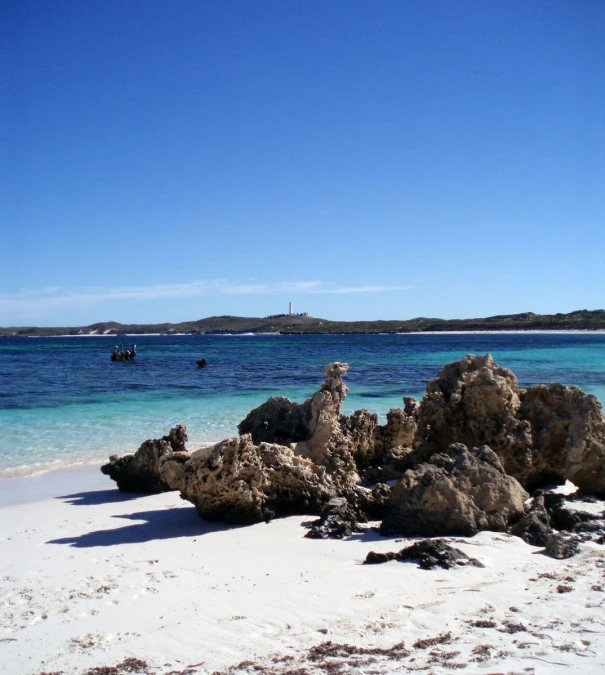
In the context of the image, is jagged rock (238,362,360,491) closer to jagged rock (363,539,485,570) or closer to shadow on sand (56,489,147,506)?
shadow on sand (56,489,147,506)

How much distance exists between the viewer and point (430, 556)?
500 cm

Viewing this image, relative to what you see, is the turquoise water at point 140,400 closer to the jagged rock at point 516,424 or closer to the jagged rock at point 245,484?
the jagged rock at point 245,484

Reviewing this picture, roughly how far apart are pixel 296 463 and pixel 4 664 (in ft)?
12.6

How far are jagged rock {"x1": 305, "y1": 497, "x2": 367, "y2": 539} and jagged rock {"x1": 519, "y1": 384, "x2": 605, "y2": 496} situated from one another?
2.74 meters

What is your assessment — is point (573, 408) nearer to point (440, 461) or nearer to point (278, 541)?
point (440, 461)

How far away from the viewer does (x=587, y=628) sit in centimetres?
368

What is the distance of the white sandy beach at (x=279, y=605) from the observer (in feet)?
11.4

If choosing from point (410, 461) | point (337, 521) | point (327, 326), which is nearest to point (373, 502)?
point (337, 521)

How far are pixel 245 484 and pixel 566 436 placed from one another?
13.6 feet

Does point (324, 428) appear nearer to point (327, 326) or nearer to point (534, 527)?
point (534, 527)

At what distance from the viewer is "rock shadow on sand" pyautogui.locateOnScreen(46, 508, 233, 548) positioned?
5852mm

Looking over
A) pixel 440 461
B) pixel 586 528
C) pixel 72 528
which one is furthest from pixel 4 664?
pixel 586 528

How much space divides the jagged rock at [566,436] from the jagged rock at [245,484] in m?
2.84

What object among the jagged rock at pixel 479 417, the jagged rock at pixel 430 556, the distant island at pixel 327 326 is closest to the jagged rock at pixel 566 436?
the jagged rock at pixel 479 417
